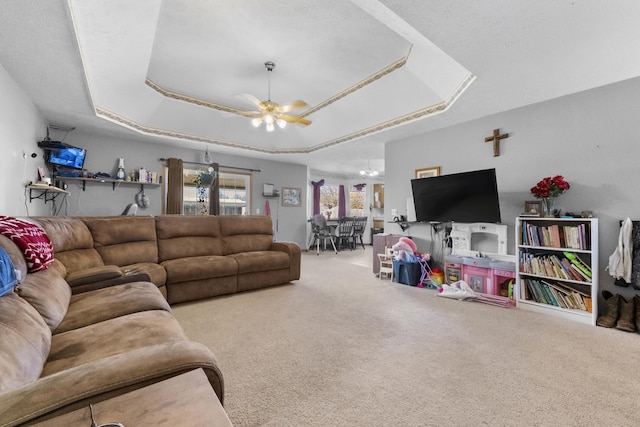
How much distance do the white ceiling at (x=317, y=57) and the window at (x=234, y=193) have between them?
1.63m

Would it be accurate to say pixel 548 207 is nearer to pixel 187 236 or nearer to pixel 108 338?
pixel 108 338

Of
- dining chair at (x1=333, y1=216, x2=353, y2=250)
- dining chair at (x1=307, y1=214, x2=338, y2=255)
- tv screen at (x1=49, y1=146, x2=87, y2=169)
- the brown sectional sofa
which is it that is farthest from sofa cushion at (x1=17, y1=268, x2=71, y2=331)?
dining chair at (x1=333, y1=216, x2=353, y2=250)

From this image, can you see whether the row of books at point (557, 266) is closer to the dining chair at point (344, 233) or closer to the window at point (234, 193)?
the dining chair at point (344, 233)

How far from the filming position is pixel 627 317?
263 centimetres

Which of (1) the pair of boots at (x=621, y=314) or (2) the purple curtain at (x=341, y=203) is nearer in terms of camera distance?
(1) the pair of boots at (x=621, y=314)

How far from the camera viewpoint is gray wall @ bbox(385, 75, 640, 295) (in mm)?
2854

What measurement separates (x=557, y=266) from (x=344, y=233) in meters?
5.53

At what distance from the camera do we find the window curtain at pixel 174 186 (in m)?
5.78

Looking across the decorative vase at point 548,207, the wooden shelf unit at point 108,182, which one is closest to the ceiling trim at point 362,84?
the decorative vase at point 548,207

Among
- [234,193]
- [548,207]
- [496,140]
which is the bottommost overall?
[548,207]

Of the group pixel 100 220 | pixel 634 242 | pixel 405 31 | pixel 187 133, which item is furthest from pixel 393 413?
pixel 187 133

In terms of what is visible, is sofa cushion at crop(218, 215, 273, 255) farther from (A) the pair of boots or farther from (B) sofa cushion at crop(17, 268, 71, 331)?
(A) the pair of boots

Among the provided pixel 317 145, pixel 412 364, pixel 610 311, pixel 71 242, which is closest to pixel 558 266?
pixel 610 311

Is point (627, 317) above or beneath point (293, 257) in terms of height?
beneath
